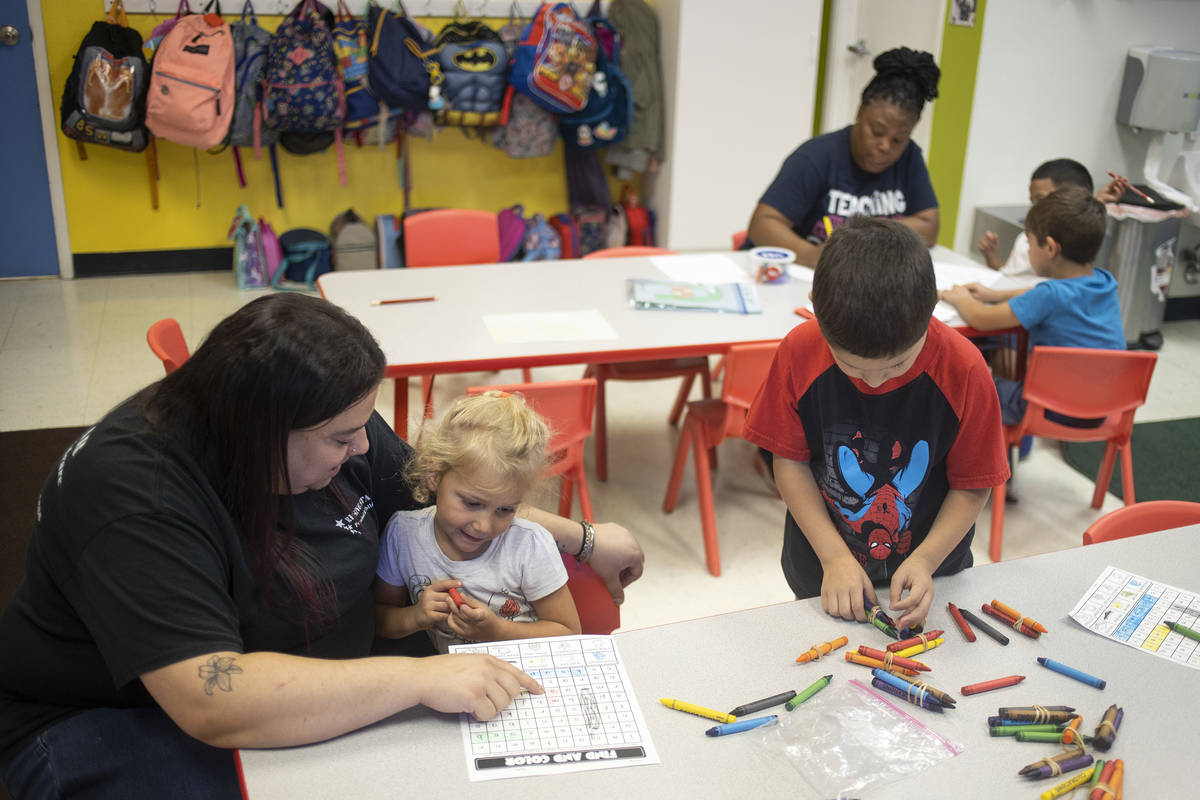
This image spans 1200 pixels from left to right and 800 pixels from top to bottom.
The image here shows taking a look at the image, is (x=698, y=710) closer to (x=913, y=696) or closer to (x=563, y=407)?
(x=913, y=696)

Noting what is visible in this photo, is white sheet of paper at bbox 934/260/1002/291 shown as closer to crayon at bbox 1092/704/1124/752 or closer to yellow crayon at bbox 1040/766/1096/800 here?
crayon at bbox 1092/704/1124/752

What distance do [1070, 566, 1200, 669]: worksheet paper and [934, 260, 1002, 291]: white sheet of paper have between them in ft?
6.09

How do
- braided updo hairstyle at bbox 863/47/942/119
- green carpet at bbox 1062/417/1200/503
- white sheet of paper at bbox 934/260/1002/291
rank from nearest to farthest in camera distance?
1. braided updo hairstyle at bbox 863/47/942/119
2. white sheet of paper at bbox 934/260/1002/291
3. green carpet at bbox 1062/417/1200/503

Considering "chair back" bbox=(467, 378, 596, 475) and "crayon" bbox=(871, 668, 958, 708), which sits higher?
"crayon" bbox=(871, 668, 958, 708)

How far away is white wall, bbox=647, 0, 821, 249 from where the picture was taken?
18.1 feet

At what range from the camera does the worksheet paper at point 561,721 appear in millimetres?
1284

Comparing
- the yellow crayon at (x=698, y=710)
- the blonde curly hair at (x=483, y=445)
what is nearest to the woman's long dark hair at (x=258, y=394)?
the blonde curly hair at (x=483, y=445)

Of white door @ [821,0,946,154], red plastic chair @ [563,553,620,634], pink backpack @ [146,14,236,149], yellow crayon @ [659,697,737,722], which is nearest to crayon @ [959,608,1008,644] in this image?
yellow crayon @ [659,697,737,722]

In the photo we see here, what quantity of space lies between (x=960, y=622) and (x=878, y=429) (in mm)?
327

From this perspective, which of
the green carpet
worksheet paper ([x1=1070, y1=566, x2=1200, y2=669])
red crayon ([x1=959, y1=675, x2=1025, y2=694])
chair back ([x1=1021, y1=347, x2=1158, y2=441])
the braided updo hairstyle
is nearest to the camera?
red crayon ([x1=959, y1=675, x2=1025, y2=694])

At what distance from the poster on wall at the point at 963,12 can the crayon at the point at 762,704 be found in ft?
15.1

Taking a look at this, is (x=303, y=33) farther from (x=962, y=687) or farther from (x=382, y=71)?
(x=962, y=687)

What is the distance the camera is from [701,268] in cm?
363

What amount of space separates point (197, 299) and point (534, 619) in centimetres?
398
